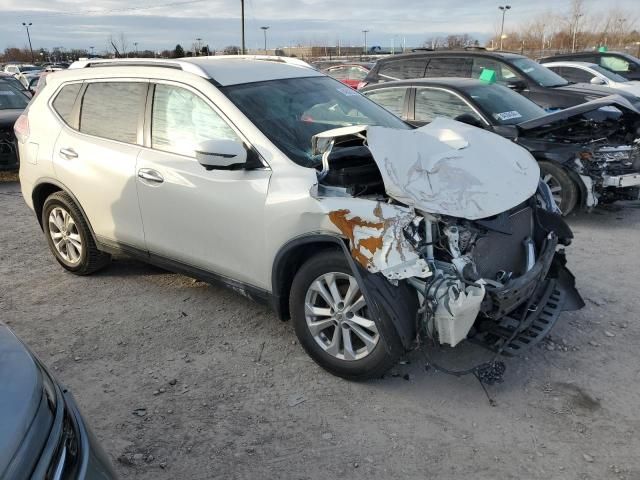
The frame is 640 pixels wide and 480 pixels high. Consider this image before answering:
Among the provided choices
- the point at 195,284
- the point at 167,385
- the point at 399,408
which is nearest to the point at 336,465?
the point at 399,408

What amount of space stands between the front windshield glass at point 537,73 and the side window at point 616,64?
7604 millimetres

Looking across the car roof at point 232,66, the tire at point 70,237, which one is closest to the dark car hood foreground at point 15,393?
the car roof at point 232,66

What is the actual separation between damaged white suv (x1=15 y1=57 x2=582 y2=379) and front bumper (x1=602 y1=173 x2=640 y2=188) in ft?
8.75

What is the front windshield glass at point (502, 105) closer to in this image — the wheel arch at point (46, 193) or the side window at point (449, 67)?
the side window at point (449, 67)

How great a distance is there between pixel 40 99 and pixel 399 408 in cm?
414

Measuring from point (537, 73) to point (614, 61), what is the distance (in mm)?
8437

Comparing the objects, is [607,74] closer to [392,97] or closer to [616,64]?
[616,64]

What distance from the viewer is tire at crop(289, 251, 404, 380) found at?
3211 millimetres

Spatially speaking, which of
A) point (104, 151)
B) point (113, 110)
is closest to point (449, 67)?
point (113, 110)

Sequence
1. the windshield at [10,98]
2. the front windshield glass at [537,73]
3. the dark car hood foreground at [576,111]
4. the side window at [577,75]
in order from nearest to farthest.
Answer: the dark car hood foreground at [576,111] < the front windshield glass at [537,73] < the windshield at [10,98] < the side window at [577,75]

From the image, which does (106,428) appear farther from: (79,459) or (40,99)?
(40,99)

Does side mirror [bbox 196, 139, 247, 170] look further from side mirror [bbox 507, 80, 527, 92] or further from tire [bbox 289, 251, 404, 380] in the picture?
side mirror [bbox 507, 80, 527, 92]

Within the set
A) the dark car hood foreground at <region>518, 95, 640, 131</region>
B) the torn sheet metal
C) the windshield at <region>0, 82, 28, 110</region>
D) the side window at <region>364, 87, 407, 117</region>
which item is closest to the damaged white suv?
the torn sheet metal

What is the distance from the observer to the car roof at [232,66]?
3975 mm
